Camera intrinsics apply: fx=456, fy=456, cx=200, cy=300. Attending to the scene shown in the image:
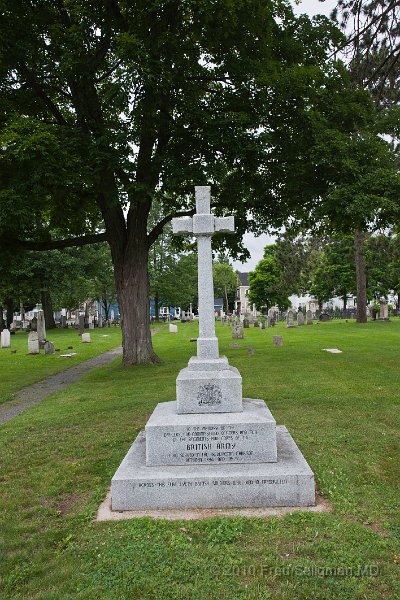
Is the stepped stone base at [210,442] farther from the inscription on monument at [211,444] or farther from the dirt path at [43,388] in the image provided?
the dirt path at [43,388]

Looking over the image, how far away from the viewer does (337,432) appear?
7.18 m

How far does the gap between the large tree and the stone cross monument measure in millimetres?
5828

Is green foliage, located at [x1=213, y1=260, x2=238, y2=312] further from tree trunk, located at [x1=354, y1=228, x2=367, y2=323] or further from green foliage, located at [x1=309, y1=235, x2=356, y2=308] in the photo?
tree trunk, located at [x1=354, y1=228, x2=367, y2=323]

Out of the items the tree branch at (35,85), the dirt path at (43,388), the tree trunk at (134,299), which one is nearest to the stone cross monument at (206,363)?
the dirt path at (43,388)

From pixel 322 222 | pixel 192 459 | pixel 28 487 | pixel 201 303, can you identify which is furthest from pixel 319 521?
pixel 322 222

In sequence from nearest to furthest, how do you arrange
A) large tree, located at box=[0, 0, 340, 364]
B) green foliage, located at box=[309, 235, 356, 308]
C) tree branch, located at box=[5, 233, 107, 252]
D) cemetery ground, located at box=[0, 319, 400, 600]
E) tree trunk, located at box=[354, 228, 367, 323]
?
cemetery ground, located at box=[0, 319, 400, 600]
large tree, located at box=[0, 0, 340, 364]
tree branch, located at box=[5, 233, 107, 252]
tree trunk, located at box=[354, 228, 367, 323]
green foliage, located at box=[309, 235, 356, 308]

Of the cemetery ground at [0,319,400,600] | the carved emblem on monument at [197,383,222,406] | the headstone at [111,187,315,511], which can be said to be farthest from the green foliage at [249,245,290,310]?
the carved emblem on monument at [197,383,222,406]

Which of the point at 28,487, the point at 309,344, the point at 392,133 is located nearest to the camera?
the point at 28,487

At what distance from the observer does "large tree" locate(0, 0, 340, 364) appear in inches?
448

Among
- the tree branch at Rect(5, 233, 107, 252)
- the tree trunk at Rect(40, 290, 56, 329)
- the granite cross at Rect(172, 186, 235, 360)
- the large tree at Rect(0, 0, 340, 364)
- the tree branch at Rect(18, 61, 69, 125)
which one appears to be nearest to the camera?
the granite cross at Rect(172, 186, 235, 360)

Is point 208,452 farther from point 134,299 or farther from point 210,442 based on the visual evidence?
point 134,299

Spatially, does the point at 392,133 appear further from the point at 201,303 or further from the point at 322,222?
the point at 201,303

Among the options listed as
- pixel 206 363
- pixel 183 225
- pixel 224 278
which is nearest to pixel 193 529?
pixel 206 363

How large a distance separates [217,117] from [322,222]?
6.78 meters
